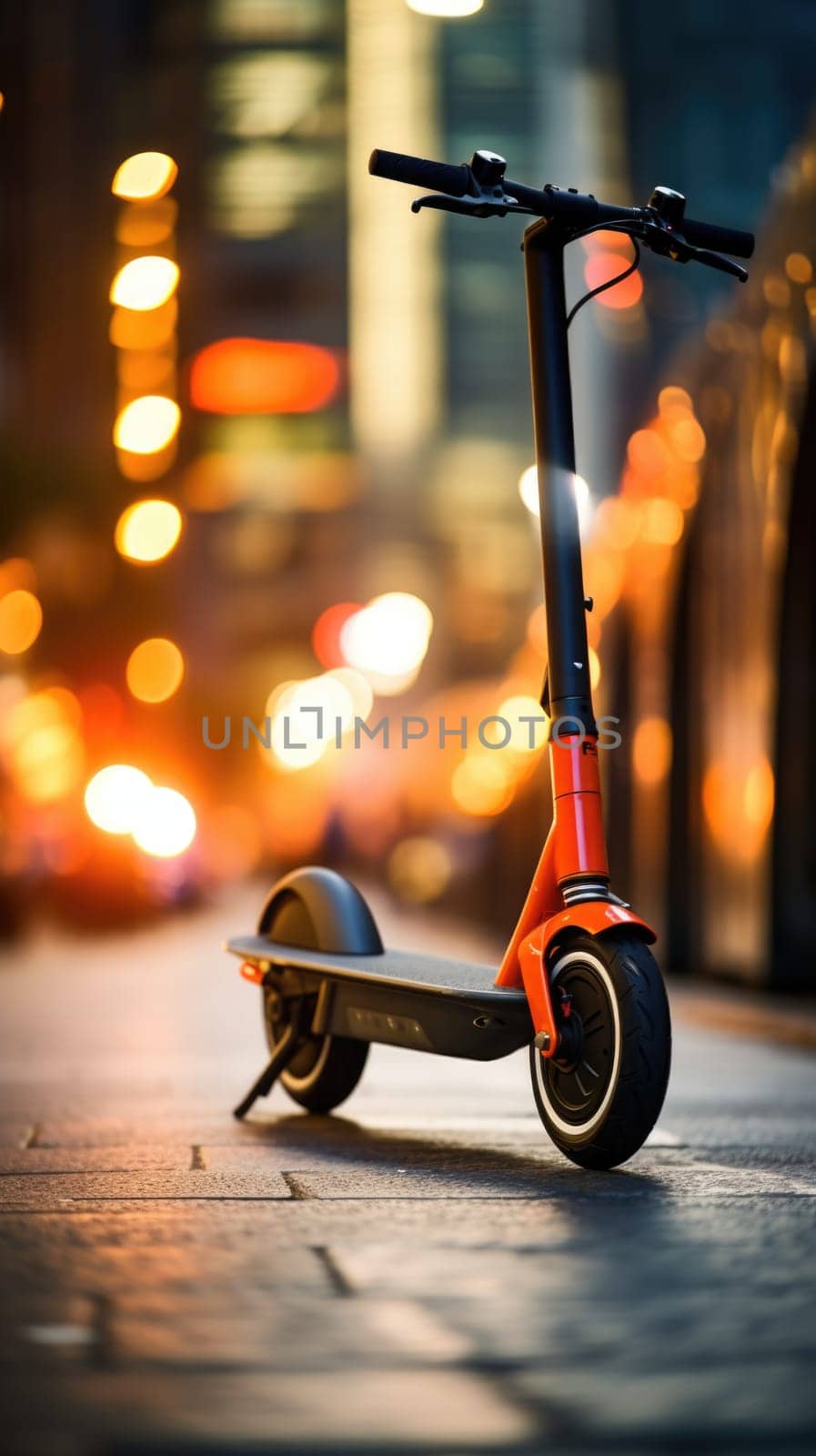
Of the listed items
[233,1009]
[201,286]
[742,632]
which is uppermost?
[201,286]

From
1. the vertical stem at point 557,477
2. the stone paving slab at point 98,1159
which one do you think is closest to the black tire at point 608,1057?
the vertical stem at point 557,477

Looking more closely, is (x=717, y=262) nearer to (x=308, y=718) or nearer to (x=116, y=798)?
(x=116, y=798)

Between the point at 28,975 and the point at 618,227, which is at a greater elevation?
the point at 618,227

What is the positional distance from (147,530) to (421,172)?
37.8 meters

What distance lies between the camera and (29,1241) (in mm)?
4895

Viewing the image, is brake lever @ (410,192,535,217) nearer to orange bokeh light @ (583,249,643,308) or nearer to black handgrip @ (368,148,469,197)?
black handgrip @ (368,148,469,197)

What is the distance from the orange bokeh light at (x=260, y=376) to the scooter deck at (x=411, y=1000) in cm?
9245

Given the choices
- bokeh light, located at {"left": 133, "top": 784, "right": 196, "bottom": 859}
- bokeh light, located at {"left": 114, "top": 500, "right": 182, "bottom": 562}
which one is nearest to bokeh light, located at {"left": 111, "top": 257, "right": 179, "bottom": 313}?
bokeh light, located at {"left": 114, "top": 500, "right": 182, "bottom": 562}

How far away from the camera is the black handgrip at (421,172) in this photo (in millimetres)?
6000

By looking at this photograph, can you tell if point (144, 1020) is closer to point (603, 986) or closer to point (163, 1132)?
point (163, 1132)

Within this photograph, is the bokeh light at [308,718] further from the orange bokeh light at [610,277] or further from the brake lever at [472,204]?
the brake lever at [472,204]

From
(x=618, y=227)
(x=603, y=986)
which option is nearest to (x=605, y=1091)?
(x=603, y=986)

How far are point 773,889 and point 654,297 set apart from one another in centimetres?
2860

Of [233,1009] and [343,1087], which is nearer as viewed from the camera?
[343,1087]
